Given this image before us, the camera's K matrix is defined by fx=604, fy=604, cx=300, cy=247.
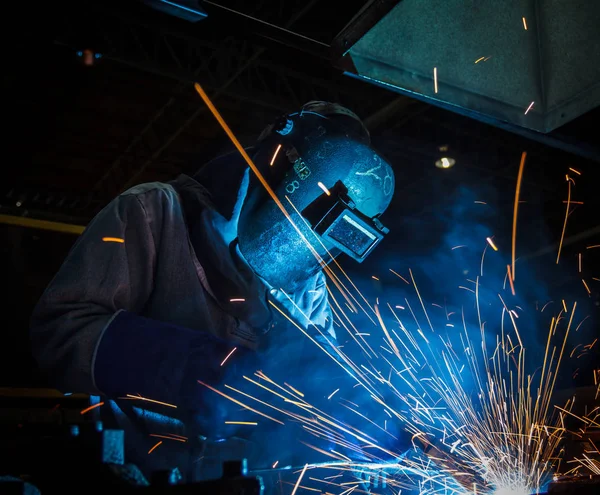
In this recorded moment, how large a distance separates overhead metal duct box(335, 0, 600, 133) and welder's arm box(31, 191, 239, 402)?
2.97 ft

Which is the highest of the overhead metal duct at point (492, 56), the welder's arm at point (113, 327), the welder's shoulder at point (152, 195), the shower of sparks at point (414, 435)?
the overhead metal duct at point (492, 56)

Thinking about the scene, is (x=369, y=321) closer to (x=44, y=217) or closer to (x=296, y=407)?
(x=44, y=217)

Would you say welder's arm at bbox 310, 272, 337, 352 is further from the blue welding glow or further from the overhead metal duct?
the blue welding glow

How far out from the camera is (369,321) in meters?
4.93

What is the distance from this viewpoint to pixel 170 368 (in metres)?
1.63

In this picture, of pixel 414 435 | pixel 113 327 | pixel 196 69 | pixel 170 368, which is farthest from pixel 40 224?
pixel 196 69

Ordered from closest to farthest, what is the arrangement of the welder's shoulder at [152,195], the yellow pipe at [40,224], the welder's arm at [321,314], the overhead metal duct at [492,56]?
the overhead metal duct at [492,56] < the welder's shoulder at [152,195] < the yellow pipe at [40,224] < the welder's arm at [321,314]

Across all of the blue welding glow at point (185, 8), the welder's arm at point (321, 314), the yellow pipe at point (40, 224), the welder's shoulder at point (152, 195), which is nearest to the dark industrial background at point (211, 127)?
the yellow pipe at point (40, 224)

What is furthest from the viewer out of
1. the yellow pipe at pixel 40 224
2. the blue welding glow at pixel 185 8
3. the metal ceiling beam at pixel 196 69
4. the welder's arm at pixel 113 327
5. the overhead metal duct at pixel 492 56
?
the metal ceiling beam at pixel 196 69

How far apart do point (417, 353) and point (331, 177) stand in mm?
2531

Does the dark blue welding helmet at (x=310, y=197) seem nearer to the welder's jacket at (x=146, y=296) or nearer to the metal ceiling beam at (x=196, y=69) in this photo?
the welder's jacket at (x=146, y=296)

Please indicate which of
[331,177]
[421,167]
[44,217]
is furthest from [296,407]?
[421,167]

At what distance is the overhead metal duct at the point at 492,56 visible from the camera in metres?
1.86

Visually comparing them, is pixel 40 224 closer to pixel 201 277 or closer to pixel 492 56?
pixel 201 277
